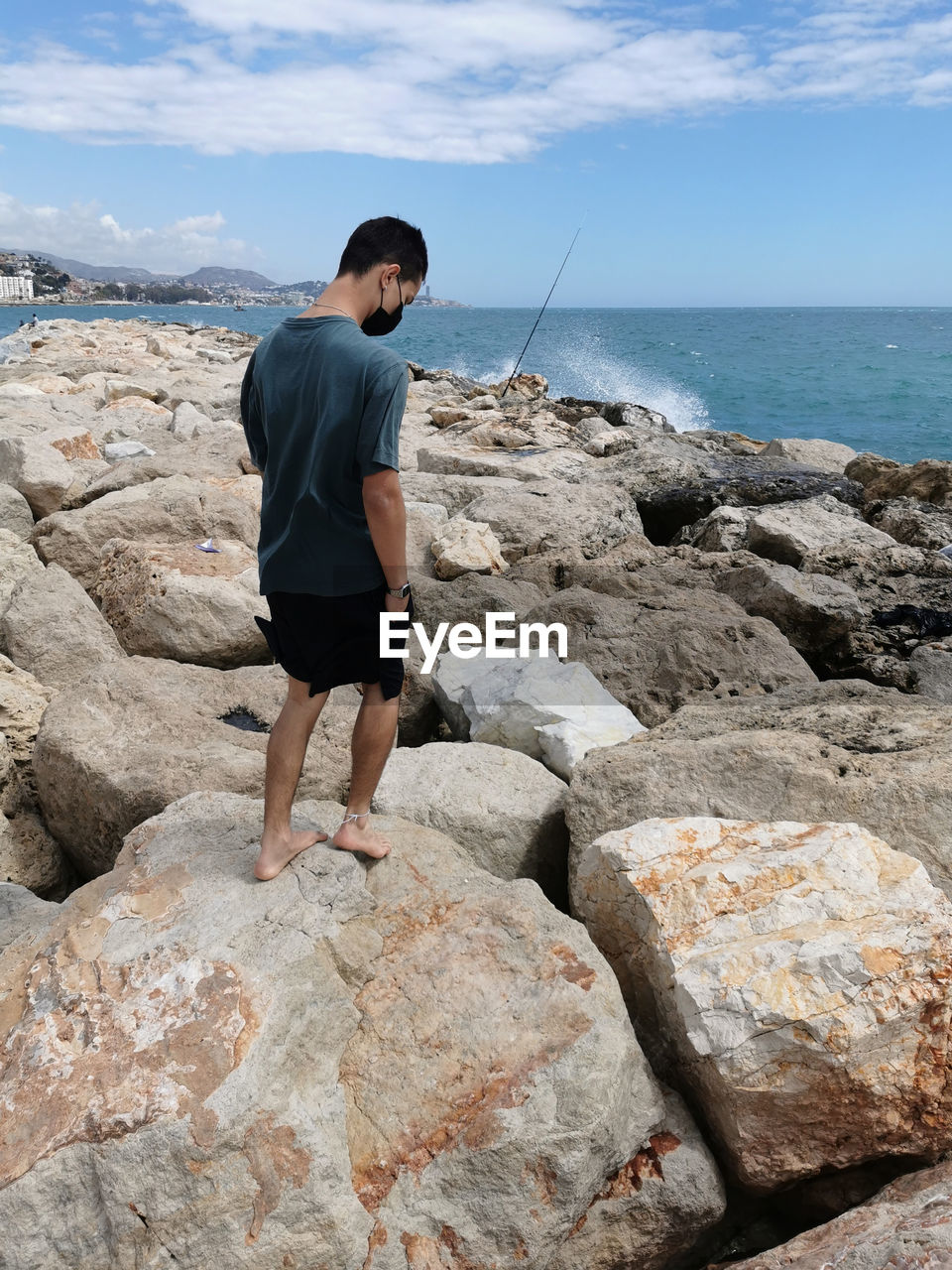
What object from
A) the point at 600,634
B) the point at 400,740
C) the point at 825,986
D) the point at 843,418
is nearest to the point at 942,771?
the point at 825,986

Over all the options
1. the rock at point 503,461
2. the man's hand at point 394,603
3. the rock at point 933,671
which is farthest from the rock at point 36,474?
the rock at point 933,671

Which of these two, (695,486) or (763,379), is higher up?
(763,379)

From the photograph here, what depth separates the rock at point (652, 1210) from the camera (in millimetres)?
2229

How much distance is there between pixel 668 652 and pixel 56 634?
112 inches

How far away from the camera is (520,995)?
231 cm

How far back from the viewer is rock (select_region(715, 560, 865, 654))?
16.4 ft

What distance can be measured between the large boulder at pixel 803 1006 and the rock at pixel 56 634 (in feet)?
9.78

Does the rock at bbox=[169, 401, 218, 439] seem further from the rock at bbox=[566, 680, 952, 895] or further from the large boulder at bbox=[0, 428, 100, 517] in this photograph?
the rock at bbox=[566, 680, 952, 895]

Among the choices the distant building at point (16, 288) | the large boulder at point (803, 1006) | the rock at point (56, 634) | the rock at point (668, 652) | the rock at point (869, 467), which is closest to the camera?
the large boulder at point (803, 1006)

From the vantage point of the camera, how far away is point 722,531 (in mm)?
6531

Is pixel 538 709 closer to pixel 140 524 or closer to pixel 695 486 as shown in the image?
pixel 140 524

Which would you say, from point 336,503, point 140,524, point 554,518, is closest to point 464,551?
point 554,518

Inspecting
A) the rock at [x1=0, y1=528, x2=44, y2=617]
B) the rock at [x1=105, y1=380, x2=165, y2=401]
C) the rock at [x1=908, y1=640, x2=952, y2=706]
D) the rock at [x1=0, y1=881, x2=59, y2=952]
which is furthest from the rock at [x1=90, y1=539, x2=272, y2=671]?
the rock at [x1=105, y1=380, x2=165, y2=401]

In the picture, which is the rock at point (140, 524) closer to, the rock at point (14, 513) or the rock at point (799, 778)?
the rock at point (14, 513)
